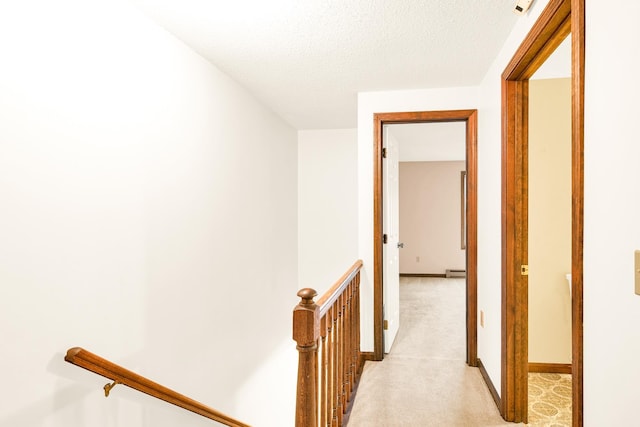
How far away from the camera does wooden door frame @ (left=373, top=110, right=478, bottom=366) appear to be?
2979 mm

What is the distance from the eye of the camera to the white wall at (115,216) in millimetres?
1352

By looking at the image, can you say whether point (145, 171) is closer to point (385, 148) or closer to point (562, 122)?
point (385, 148)

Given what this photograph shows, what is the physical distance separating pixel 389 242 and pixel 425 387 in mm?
1274

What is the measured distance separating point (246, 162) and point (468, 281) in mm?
2077

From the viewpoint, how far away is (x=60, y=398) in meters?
1.46

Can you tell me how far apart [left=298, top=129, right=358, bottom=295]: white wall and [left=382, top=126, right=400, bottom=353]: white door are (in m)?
0.96

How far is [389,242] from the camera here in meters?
3.49

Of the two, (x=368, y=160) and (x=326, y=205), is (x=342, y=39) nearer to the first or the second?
(x=368, y=160)

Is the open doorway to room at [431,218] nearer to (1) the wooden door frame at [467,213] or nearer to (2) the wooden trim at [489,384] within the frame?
A: (1) the wooden door frame at [467,213]

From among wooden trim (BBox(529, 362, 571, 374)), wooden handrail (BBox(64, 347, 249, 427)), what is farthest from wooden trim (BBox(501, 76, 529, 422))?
wooden handrail (BBox(64, 347, 249, 427))

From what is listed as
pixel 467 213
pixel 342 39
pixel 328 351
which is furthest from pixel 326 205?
pixel 328 351

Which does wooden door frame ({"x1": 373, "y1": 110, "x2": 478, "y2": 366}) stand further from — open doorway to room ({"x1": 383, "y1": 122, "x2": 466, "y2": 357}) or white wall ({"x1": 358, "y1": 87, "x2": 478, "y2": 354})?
open doorway to room ({"x1": 383, "y1": 122, "x2": 466, "y2": 357})
